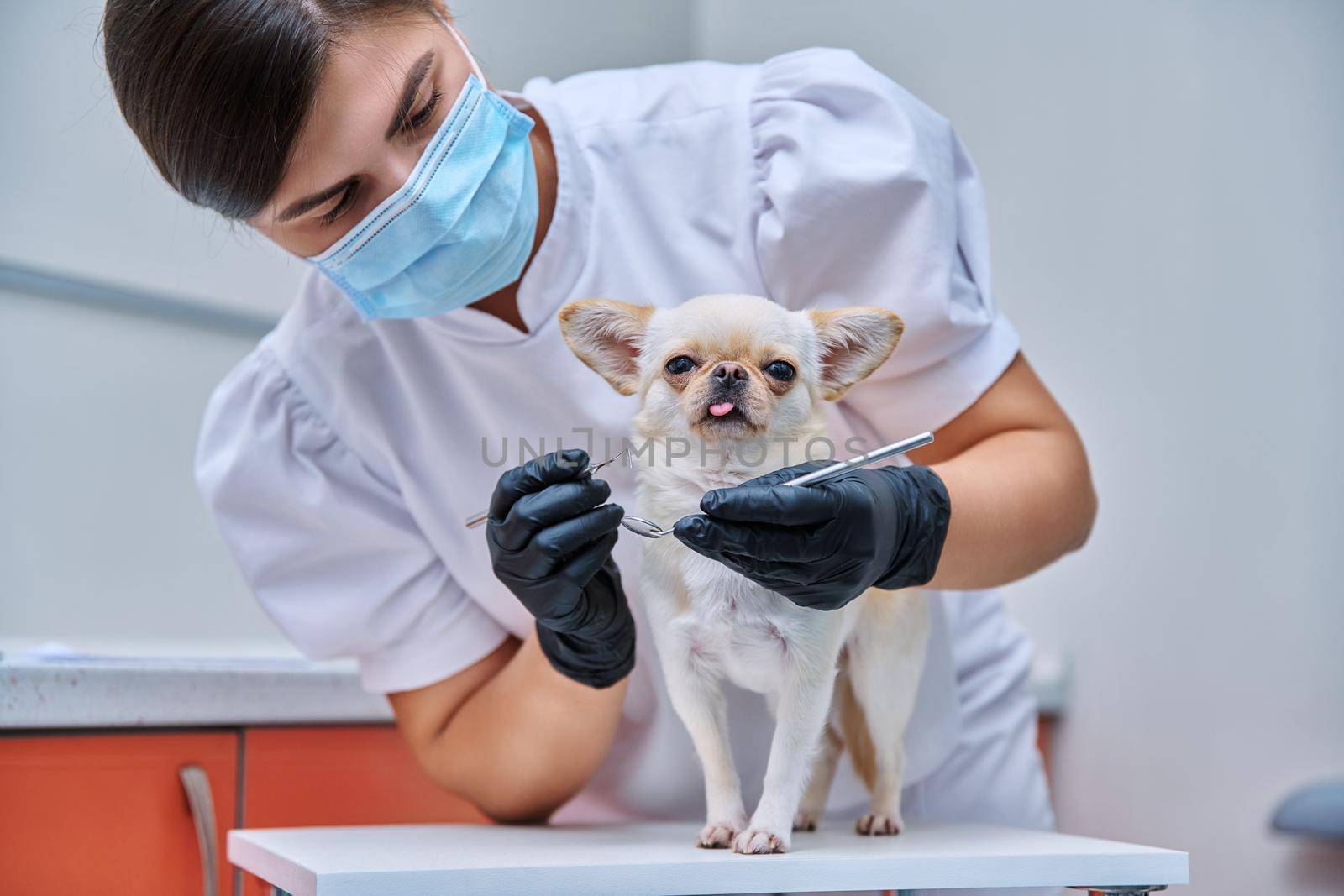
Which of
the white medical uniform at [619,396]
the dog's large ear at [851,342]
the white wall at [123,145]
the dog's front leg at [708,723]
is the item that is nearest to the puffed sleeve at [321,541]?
the white medical uniform at [619,396]

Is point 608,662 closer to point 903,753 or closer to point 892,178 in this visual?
point 903,753

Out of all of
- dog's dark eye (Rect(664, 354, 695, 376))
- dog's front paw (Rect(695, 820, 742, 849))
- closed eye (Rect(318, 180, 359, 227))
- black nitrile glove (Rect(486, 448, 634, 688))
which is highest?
closed eye (Rect(318, 180, 359, 227))

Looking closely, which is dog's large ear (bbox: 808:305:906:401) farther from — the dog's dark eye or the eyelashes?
the eyelashes

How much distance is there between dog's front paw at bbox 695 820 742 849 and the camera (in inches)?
25.9

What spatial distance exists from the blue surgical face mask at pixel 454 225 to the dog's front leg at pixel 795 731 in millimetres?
360

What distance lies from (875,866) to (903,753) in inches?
6.9

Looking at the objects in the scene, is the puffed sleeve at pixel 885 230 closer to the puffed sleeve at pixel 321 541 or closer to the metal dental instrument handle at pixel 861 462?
the metal dental instrument handle at pixel 861 462

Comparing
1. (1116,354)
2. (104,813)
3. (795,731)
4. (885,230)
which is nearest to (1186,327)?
(1116,354)

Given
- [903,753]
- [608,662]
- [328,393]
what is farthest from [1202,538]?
[328,393]

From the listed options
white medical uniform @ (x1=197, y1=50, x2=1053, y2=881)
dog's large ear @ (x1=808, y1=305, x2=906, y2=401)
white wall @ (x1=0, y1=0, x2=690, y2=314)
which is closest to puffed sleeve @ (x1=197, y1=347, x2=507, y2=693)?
white medical uniform @ (x1=197, y1=50, x2=1053, y2=881)

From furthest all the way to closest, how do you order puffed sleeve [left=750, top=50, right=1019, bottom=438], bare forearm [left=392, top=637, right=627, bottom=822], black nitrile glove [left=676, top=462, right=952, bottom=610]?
bare forearm [left=392, top=637, right=627, bottom=822] → puffed sleeve [left=750, top=50, right=1019, bottom=438] → black nitrile glove [left=676, top=462, right=952, bottom=610]

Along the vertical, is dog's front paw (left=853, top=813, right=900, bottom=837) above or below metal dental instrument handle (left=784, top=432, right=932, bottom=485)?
below

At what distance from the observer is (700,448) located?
0.65 metres

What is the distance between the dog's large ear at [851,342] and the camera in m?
0.65
